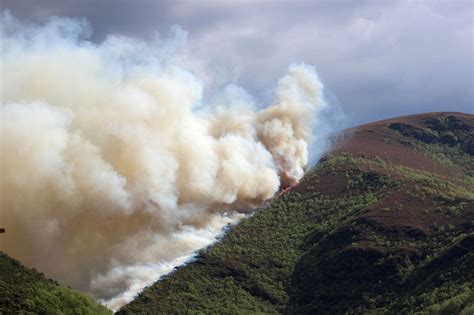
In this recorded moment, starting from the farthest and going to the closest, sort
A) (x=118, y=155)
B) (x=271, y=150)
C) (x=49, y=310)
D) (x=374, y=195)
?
(x=271, y=150)
(x=374, y=195)
(x=118, y=155)
(x=49, y=310)

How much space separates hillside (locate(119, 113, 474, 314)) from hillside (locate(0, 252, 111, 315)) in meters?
7.09

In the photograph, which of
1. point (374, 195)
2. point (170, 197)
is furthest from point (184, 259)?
point (374, 195)

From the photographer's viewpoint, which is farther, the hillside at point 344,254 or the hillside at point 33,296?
the hillside at point 344,254

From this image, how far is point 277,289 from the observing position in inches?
2462

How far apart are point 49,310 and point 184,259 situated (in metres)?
21.3

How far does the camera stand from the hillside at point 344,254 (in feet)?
183

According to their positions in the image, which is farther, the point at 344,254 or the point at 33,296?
the point at 344,254

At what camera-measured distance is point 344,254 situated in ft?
209

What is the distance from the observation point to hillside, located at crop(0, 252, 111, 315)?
138 feet

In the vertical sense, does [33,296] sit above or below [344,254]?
below

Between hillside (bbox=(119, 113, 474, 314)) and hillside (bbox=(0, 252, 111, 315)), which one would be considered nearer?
hillside (bbox=(0, 252, 111, 315))

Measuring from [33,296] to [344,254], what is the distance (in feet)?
103

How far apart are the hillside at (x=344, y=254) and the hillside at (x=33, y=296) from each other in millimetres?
7095

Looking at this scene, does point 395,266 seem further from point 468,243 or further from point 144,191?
point 144,191
